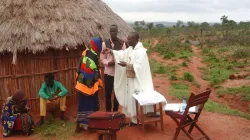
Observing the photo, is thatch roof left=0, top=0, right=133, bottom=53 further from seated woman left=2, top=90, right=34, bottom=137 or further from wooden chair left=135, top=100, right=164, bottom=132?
wooden chair left=135, top=100, right=164, bottom=132

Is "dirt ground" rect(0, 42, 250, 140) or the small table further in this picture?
"dirt ground" rect(0, 42, 250, 140)

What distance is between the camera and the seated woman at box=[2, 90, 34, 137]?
17.3 ft

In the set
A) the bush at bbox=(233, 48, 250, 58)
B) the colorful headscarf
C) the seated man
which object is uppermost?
the colorful headscarf

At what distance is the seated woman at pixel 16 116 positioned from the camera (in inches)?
207

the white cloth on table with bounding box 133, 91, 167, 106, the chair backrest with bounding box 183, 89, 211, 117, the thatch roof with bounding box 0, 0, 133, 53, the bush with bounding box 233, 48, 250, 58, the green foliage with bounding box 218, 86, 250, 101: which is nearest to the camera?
the chair backrest with bounding box 183, 89, 211, 117

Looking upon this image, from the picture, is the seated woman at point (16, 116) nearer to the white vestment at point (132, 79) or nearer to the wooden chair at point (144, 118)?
the white vestment at point (132, 79)

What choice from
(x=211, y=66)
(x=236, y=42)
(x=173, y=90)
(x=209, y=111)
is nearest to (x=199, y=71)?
(x=211, y=66)

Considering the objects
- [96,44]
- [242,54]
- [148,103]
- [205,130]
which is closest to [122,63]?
[96,44]

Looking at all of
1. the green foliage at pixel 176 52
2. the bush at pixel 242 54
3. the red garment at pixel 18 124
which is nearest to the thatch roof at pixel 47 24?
the red garment at pixel 18 124

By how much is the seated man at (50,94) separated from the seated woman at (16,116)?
1.36ft

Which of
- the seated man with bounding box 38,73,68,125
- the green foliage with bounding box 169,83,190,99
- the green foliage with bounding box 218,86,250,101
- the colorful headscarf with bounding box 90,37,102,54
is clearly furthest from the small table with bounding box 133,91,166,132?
the green foliage with bounding box 218,86,250,101

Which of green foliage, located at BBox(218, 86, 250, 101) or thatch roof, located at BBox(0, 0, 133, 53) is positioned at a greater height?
thatch roof, located at BBox(0, 0, 133, 53)

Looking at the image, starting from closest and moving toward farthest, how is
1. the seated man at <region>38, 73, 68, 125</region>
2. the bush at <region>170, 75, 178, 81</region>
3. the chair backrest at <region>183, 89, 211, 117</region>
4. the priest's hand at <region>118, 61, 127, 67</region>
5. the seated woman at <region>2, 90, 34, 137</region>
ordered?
the chair backrest at <region>183, 89, 211, 117</region> → the priest's hand at <region>118, 61, 127, 67</region> → the seated woman at <region>2, 90, 34, 137</region> → the seated man at <region>38, 73, 68, 125</region> → the bush at <region>170, 75, 178, 81</region>

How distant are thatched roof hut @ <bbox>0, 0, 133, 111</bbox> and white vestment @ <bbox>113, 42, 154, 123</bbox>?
1541 mm
